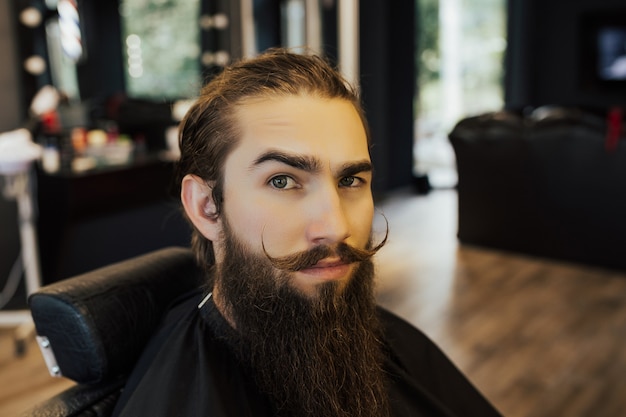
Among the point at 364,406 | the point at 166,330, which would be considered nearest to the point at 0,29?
the point at 166,330

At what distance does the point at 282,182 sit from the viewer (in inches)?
35.8

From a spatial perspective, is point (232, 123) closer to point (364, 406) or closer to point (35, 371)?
point (364, 406)

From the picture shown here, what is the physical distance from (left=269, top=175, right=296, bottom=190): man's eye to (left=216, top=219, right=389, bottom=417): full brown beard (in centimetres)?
10

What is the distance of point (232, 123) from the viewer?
947 millimetres

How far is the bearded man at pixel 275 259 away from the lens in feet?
2.93

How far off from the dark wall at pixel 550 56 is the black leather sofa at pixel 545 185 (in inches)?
118

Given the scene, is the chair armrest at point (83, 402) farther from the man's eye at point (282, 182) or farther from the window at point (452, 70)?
the window at point (452, 70)

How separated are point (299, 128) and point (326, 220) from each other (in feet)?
0.43

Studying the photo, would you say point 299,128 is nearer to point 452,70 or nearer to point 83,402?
point 83,402

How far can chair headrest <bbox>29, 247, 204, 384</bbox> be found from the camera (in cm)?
95

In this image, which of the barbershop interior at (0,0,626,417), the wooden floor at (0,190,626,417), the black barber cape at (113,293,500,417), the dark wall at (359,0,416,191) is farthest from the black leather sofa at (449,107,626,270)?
the black barber cape at (113,293,500,417)

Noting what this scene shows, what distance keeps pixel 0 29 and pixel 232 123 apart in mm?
2455

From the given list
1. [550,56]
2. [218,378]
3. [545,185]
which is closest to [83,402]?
[218,378]

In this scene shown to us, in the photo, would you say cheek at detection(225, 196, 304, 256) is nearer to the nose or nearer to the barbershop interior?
the nose
